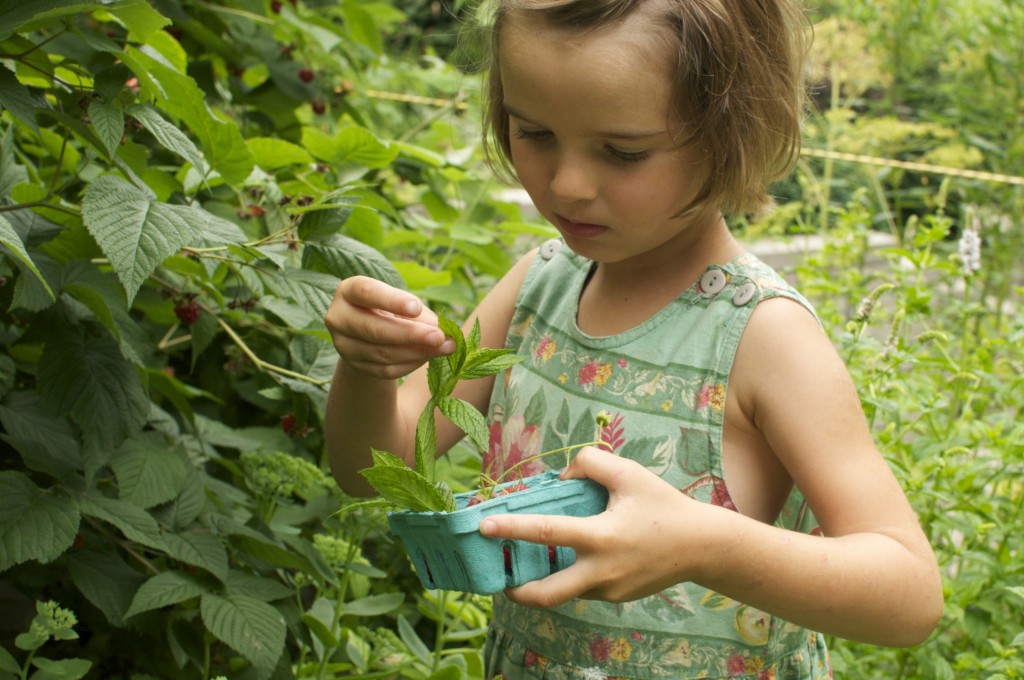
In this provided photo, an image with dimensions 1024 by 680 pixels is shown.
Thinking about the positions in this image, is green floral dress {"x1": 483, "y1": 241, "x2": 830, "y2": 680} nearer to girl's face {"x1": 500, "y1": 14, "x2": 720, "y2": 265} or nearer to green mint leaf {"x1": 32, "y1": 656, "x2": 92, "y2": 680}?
girl's face {"x1": 500, "y1": 14, "x2": 720, "y2": 265}

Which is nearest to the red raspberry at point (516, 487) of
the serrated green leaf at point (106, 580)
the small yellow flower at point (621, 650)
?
the small yellow flower at point (621, 650)

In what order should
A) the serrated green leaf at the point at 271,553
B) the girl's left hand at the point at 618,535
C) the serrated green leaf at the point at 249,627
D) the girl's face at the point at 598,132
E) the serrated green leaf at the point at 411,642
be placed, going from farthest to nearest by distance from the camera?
the serrated green leaf at the point at 411,642
the serrated green leaf at the point at 271,553
the serrated green leaf at the point at 249,627
the girl's face at the point at 598,132
the girl's left hand at the point at 618,535

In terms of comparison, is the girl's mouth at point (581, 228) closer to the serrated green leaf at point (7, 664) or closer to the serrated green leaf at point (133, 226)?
the serrated green leaf at point (133, 226)

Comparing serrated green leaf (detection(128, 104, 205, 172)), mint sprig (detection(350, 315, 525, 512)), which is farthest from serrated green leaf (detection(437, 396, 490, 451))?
serrated green leaf (detection(128, 104, 205, 172))

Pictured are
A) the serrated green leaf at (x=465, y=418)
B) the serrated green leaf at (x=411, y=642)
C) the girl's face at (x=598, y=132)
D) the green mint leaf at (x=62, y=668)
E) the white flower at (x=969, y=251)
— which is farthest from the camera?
the white flower at (x=969, y=251)

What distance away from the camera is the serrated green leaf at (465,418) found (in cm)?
101

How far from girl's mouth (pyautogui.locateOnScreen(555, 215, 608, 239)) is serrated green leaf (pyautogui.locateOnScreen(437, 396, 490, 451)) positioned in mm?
273

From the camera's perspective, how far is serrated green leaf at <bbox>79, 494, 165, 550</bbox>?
4.41 feet

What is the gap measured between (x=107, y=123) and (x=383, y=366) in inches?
16.2

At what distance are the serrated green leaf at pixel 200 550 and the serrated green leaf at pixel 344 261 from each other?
1.24ft

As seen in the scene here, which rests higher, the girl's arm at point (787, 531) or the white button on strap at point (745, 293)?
the white button on strap at point (745, 293)

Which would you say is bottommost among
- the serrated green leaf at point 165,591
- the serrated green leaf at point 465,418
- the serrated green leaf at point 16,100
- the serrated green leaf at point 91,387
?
the serrated green leaf at point 165,591

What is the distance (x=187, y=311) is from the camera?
154cm

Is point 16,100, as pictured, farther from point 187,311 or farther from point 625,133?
point 625,133
